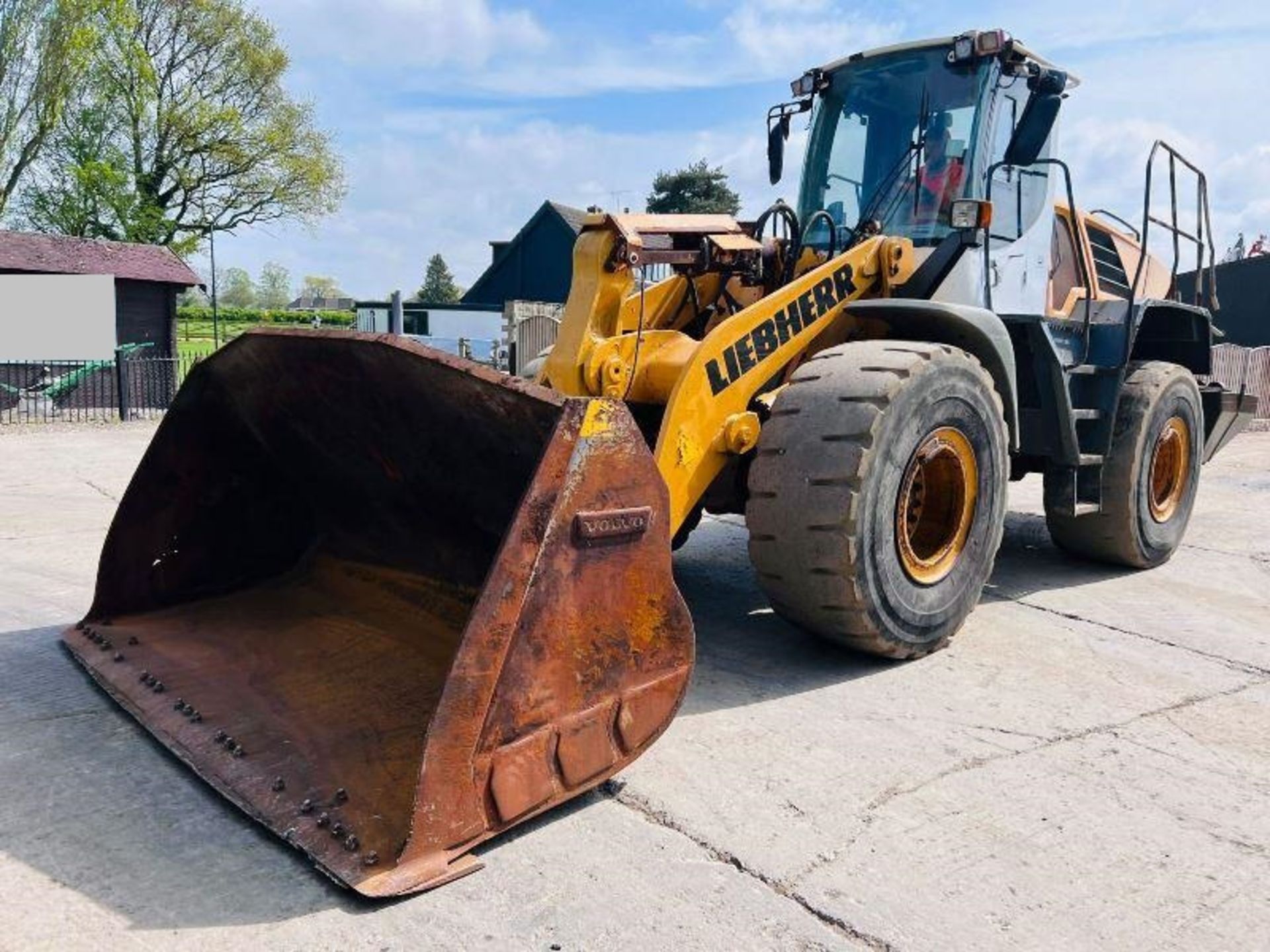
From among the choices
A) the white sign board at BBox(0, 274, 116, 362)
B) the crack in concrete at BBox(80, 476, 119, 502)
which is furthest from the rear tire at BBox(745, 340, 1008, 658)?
the white sign board at BBox(0, 274, 116, 362)

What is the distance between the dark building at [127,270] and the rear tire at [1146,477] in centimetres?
1828

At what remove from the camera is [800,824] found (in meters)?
2.87

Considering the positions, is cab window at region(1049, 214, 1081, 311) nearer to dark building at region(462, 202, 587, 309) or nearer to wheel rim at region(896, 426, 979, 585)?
wheel rim at region(896, 426, 979, 585)

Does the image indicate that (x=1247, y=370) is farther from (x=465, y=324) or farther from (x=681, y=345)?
(x=465, y=324)

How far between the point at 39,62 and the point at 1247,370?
28.3 meters

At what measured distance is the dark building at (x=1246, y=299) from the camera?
25344 millimetres

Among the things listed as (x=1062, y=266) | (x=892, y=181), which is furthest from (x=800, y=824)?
(x=1062, y=266)

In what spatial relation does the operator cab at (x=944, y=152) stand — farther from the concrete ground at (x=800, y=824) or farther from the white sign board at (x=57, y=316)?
the white sign board at (x=57, y=316)

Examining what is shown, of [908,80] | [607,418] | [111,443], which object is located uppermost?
[908,80]

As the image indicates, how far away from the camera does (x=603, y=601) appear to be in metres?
2.84

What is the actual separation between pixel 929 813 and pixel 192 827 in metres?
1.99

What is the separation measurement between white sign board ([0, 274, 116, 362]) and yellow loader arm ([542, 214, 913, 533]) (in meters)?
16.2

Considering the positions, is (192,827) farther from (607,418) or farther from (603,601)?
(607,418)

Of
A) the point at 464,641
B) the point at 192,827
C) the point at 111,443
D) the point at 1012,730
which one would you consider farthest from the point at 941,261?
the point at 111,443
